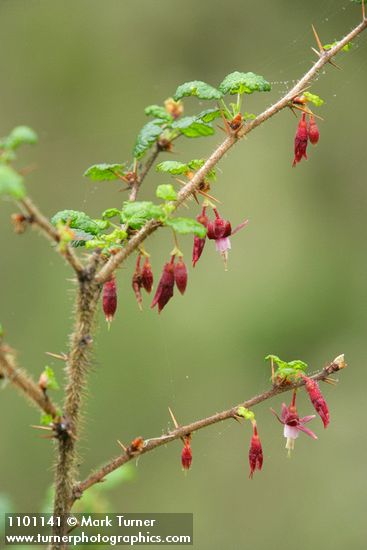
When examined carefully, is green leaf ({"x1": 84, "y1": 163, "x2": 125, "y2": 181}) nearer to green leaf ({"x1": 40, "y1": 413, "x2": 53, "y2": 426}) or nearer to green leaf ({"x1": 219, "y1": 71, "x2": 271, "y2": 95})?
green leaf ({"x1": 219, "y1": 71, "x2": 271, "y2": 95})

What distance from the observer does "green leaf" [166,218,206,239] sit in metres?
1.50

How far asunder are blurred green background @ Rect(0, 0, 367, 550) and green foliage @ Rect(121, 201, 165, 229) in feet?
12.2

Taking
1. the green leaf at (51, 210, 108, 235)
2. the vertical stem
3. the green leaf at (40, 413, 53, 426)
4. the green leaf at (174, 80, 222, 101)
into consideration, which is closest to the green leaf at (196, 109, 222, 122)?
the green leaf at (174, 80, 222, 101)

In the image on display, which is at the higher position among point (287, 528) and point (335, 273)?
point (335, 273)

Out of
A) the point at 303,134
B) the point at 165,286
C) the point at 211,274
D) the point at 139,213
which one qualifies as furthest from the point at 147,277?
the point at 211,274

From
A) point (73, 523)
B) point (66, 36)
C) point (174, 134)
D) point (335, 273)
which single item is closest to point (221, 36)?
point (66, 36)

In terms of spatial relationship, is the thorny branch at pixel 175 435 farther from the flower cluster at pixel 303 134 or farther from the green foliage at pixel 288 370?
the flower cluster at pixel 303 134

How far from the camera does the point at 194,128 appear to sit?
1698mm

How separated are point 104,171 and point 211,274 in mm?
3816

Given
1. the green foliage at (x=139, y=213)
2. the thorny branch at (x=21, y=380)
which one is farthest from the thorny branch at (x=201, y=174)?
the thorny branch at (x=21, y=380)

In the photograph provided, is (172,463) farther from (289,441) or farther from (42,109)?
(289,441)

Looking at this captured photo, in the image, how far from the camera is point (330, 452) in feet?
18.5

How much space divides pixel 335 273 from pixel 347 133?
1013mm

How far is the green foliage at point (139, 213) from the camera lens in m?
1.52
